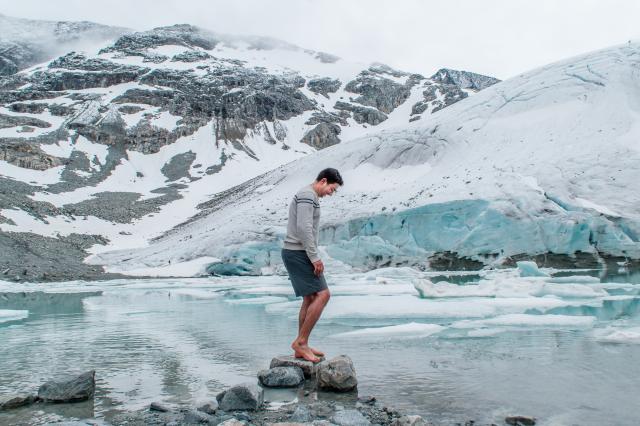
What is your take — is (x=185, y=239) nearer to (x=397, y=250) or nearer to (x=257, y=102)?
(x=397, y=250)

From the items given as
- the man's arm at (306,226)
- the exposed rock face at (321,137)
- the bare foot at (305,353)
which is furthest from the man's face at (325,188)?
the exposed rock face at (321,137)

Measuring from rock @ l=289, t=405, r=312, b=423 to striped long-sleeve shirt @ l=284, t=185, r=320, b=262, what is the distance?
64.6 inches

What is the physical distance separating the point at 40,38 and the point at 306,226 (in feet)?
588

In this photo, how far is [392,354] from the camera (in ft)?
19.8

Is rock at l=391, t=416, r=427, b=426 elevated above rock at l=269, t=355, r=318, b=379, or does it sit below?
above

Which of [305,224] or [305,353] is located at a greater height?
[305,224]

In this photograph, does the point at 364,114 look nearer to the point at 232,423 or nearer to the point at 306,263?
the point at 306,263

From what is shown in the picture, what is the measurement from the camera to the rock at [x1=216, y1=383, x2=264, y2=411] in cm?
395

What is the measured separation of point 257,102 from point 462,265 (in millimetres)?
67132

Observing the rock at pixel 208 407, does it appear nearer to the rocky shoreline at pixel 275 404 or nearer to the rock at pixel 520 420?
the rocky shoreline at pixel 275 404

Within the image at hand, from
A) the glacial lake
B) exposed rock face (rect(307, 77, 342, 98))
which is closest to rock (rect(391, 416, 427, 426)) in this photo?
the glacial lake

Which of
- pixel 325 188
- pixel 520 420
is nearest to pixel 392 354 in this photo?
pixel 325 188

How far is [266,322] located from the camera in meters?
9.73

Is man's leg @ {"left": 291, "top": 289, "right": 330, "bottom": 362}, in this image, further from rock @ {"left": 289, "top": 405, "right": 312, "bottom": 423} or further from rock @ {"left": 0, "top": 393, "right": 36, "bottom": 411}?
rock @ {"left": 0, "top": 393, "right": 36, "bottom": 411}
